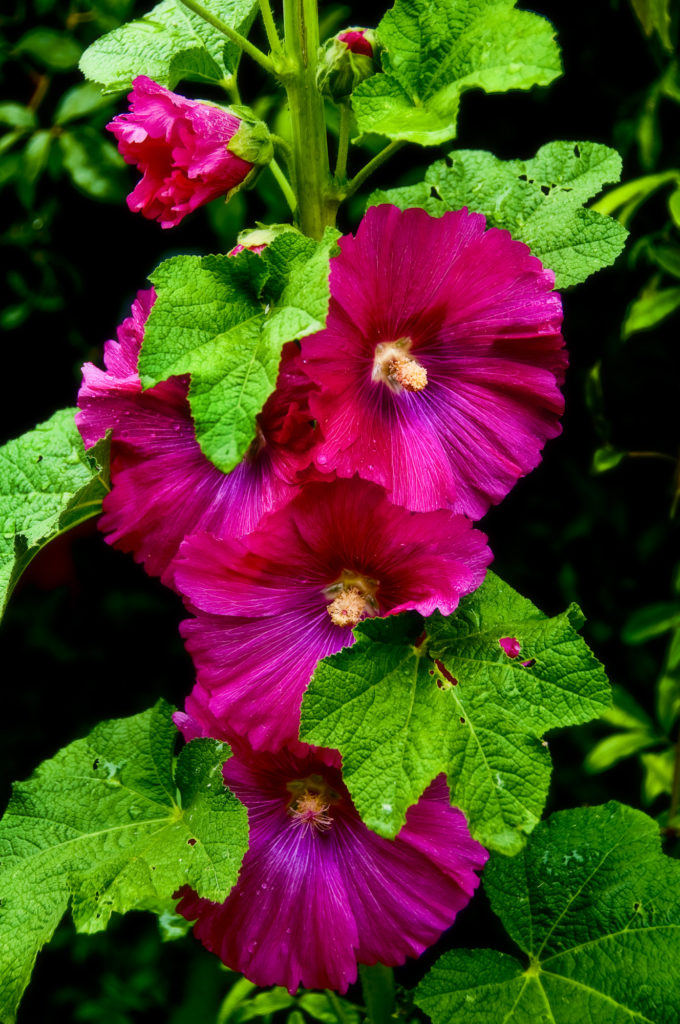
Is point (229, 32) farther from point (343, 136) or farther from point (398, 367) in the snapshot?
point (398, 367)

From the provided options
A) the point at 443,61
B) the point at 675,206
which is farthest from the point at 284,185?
the point at 675,206

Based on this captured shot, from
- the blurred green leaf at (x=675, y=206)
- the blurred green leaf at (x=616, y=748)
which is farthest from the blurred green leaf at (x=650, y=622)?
the blurred green leaf at (x=675, y=206)

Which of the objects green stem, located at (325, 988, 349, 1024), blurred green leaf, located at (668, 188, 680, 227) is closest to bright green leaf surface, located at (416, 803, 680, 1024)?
green stem, located at (325, 988, 349, 1024)

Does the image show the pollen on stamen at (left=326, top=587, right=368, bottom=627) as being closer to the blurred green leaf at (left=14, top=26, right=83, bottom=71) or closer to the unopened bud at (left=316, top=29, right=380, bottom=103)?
the unopened bud at (left=316, top=29, right=380, bottom=103)

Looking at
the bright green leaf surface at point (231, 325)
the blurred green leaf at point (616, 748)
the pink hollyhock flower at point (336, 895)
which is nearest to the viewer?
the bright green leaf surface at point (231, 325)

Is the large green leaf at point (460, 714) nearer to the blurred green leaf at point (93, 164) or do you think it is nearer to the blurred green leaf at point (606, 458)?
the blurred green leaf at point (606, 458)
